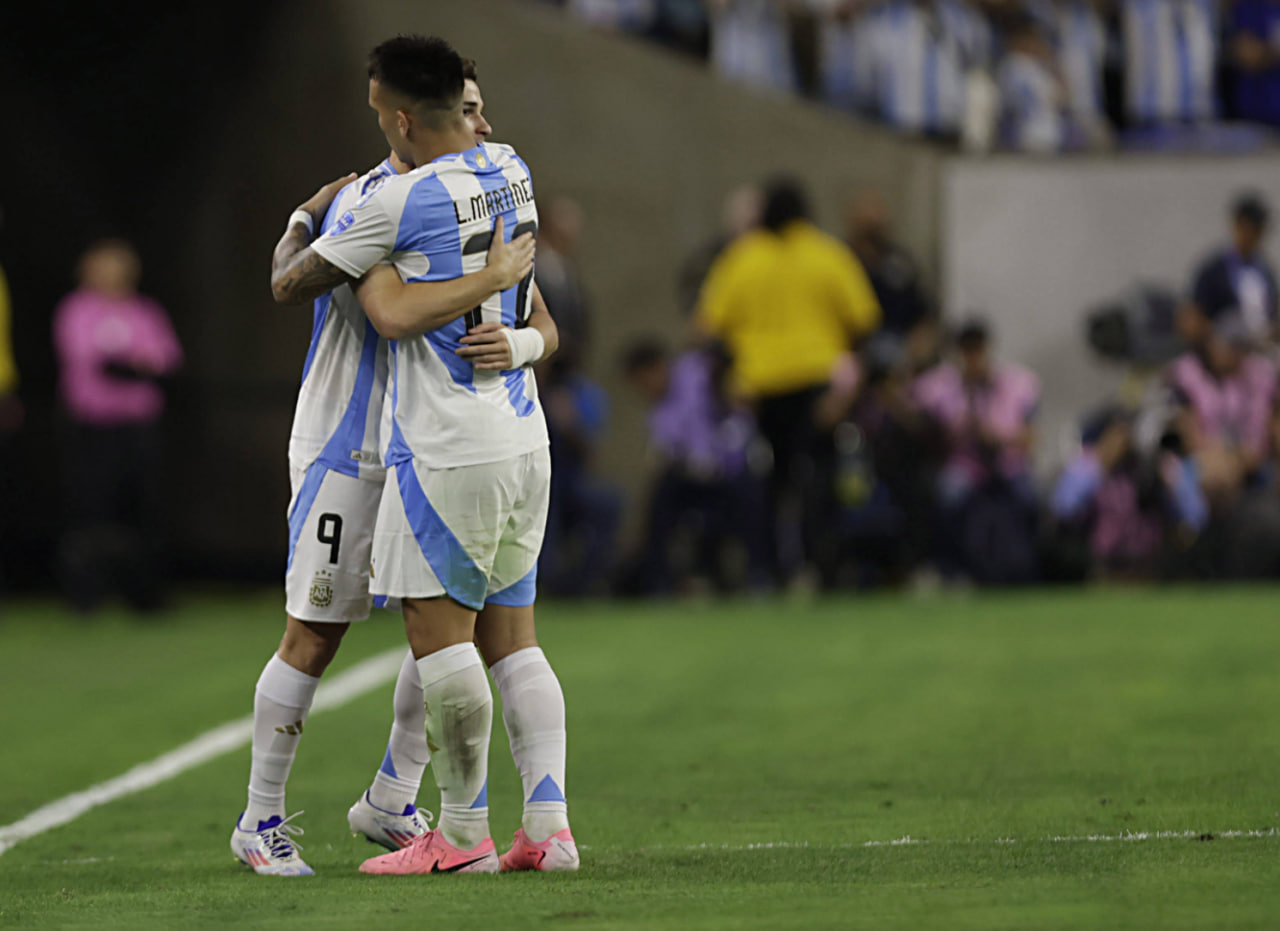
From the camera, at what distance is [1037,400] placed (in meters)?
17.3

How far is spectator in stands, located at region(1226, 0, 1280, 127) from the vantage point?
57.4ft

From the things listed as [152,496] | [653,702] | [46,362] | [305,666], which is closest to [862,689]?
[653,702]

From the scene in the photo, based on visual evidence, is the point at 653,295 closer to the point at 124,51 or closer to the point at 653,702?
the point at 124,51

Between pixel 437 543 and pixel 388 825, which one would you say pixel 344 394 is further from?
pixel 388 825

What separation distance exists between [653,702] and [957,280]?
28.1 feet

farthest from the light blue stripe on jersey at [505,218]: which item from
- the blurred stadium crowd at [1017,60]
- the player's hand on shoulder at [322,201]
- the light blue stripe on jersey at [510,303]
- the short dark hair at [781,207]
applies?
the blurred stadium crowd at [1017,60]

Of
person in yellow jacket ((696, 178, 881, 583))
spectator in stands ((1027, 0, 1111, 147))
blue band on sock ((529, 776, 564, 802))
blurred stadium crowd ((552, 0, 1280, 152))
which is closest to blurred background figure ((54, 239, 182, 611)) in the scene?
person in yellow jacket ((696, 178, 881, 583))

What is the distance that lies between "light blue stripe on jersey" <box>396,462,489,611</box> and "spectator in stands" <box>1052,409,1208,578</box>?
1009cm

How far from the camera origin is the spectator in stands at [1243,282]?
51.3 ft

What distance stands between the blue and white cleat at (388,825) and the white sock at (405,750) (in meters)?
0.02

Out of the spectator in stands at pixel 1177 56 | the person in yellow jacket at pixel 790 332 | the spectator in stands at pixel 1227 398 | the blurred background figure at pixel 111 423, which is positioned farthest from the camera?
the spectator in stands at pixel 1177 56

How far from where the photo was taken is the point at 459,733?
17.7 feet

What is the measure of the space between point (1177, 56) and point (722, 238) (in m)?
4.12

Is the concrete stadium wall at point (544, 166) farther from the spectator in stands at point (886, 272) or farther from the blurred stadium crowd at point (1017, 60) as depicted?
the spectator in stands at point (886, 272)
